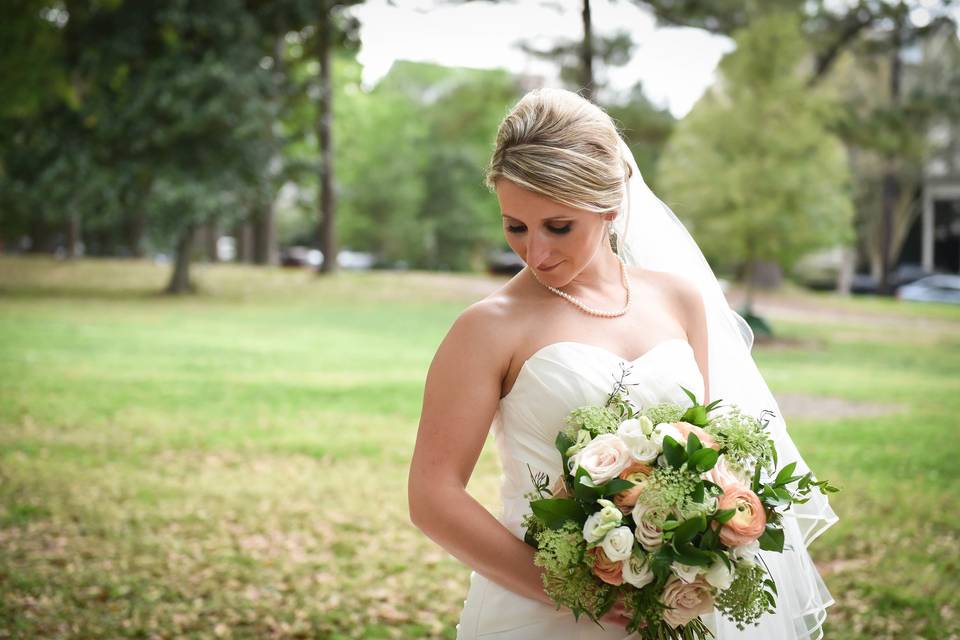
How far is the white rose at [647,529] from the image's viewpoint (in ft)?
6.84

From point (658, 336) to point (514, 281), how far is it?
46 cm

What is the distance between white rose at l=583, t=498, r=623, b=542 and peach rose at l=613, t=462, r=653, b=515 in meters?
0.05

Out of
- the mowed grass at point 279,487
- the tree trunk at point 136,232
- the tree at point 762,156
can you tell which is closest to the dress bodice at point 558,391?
the mowed grass at point 279,487

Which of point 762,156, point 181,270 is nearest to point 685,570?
point 762,156

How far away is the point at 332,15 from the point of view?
25.4m

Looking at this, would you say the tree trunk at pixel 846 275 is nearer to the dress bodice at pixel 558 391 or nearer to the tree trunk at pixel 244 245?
the tree trunk at pixel 244 245

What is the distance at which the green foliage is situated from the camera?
18859 mm

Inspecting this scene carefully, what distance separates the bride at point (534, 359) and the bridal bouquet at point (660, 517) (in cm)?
15

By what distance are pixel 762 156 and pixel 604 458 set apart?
18.3 meters

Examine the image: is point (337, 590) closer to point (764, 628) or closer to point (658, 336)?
point (764, 628)

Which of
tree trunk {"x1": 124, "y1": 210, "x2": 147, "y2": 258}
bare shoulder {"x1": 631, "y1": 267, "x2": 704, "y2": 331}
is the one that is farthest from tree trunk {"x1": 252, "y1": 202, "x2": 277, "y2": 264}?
bare shoulder {"x1": 631, "y1": 267, "x2": 704, "y2": 331}

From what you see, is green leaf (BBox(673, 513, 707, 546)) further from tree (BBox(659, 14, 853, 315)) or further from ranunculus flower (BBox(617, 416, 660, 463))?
tree (BBox(659, 14, 853, 315))

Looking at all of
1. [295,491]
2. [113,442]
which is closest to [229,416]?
[113,442]

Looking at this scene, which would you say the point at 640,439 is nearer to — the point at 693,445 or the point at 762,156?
the point at 693,445
